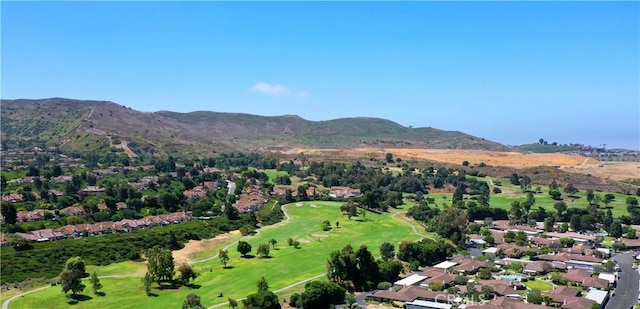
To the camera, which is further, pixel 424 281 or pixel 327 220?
pixel 327 220

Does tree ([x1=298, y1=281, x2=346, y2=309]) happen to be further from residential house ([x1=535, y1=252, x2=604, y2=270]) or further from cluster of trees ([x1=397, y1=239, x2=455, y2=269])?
residential house ([x1=535, y1=252, x2=604, y2=270])

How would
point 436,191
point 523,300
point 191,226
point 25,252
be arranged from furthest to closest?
point 436,191
point 191,226
point 25,252
point 523,300

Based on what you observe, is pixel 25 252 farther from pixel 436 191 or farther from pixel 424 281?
pixel 436 191

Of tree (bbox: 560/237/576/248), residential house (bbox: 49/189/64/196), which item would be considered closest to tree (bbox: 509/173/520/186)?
tree (bbox: 560/237/576/248)

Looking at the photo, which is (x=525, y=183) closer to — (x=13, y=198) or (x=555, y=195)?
(x=555, y=195)

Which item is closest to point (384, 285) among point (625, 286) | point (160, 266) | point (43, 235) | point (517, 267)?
point (517, 267)

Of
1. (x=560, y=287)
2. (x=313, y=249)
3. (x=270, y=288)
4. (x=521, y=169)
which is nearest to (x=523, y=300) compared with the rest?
(x=560, y=287)
